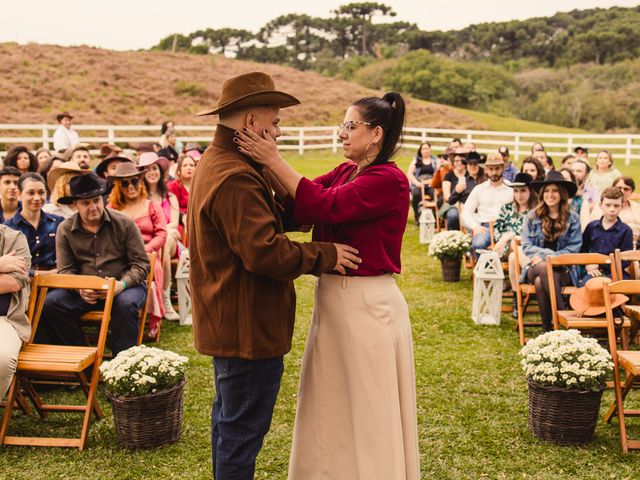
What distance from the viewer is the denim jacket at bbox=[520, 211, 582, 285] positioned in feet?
24.0

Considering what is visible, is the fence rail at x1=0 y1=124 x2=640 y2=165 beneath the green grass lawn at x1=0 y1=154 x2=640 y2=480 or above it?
above

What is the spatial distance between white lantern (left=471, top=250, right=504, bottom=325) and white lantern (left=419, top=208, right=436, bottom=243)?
→ 4.81 meters

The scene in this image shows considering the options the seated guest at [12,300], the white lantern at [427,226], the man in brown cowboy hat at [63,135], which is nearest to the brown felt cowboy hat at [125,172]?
the seated guest at [12,300]

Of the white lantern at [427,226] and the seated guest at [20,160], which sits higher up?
the seated guest at [20,160]

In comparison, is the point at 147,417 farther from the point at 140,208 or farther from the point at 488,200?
the point at 488,200

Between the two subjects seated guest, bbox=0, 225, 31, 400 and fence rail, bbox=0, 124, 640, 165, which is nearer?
seated guest, bbox=0, 225, 31, 400

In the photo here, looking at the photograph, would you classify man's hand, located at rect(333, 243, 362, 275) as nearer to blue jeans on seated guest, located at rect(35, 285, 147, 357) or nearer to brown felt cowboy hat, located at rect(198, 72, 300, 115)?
brown felt cowboy hat, located at rect(198, 72, 300, 115)

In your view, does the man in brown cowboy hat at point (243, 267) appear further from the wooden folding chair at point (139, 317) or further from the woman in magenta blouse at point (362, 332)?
the wooden folding chair at point (139, 317)

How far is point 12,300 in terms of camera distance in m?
5.18

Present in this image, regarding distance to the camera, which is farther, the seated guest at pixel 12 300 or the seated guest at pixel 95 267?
the seated guest at pixel 95 267

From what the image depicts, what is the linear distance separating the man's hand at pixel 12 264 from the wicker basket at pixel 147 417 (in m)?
1.12

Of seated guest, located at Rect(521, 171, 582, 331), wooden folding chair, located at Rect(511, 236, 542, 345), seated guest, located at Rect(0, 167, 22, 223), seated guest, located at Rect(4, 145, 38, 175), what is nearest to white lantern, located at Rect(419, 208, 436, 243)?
wooden folding chair, located at Rect(511, 236, 542, 345)

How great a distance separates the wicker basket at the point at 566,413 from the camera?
4.85m

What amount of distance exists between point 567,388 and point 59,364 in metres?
3.47
